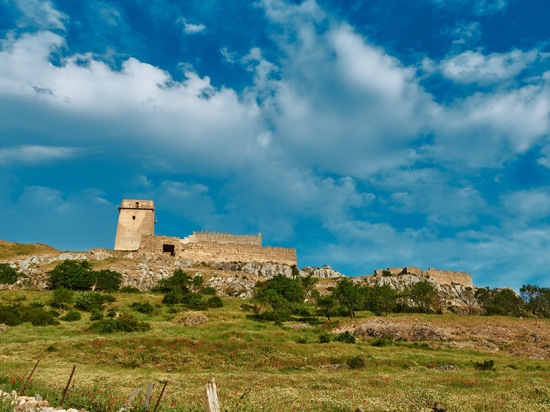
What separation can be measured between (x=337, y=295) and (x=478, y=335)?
15367mm

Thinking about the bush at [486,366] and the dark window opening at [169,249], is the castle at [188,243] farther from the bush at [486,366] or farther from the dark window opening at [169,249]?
the bush at [486,366]

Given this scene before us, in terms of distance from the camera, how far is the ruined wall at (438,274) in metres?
79.8

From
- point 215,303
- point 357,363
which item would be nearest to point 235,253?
point 215,303

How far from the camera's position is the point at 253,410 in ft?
34.9

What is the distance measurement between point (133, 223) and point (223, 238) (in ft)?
62.0

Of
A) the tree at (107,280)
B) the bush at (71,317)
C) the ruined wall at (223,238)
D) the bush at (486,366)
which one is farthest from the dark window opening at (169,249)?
the bush at (486,366)

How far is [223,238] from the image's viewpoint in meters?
79.6

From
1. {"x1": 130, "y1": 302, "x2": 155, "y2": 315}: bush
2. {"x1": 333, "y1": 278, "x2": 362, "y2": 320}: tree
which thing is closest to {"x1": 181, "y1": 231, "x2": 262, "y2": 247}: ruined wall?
{"x1": 130, "y1": 302, "x2": 155, "y2": 315}: bush

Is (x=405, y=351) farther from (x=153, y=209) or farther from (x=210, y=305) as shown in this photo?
(x=153, y=209)

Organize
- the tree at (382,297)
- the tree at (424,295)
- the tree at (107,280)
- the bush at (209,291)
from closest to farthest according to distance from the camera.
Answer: the tree at (382,297), the tree at (107,280), the tree at (424,295), the bush at (209,291)

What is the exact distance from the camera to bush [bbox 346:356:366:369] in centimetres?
2233

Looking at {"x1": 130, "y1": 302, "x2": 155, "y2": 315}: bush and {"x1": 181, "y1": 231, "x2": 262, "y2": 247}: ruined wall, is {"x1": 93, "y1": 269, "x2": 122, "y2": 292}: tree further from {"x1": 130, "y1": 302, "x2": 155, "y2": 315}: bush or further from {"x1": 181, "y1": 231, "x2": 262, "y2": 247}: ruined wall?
{"x1": 181, "y1": 231, "x2": 262, "y2": 247}: ruined wall

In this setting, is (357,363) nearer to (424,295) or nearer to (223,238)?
(424,295)

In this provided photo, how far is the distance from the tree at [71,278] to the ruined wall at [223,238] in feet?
86.3
